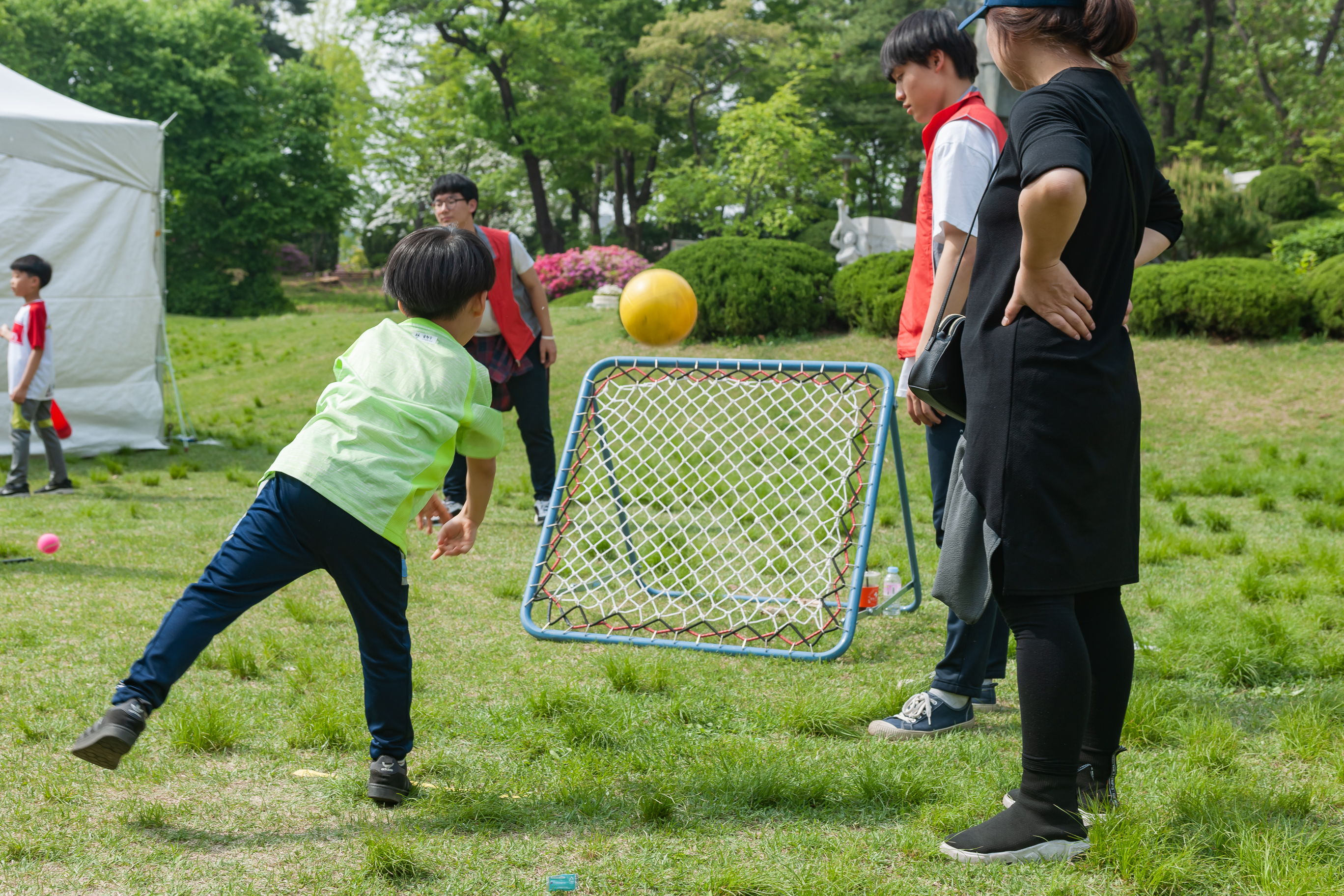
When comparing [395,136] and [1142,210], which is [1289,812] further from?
[395,136]

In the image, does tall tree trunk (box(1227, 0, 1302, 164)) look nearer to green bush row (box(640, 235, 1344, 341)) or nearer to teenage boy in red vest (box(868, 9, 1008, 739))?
green bush row (box(640, 235, 1344, 341))

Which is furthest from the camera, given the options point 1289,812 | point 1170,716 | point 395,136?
point 395,136

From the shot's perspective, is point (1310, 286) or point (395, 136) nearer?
point (1310, 286)

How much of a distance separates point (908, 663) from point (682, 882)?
6.20ft

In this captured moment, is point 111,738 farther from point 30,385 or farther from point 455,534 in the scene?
point 30,385

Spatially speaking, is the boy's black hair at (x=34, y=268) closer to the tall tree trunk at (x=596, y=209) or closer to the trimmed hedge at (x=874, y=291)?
the trimmed hedge at (x=874, y=291)

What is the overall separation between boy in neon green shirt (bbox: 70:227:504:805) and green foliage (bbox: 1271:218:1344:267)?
12677 mm

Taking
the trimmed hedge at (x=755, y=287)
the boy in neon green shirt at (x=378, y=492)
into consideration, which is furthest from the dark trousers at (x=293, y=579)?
the trimmed hedge at (x=755, y=287)

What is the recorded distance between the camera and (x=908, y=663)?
387 centimetres

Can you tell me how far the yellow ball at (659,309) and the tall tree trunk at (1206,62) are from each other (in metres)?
26.0

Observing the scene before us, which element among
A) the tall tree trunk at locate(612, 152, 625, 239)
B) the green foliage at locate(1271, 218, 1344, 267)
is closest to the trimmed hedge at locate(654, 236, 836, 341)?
the green foliage at locate(1271, 218, 1344, 267)

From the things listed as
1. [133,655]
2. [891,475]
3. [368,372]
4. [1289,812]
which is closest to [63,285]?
[133,655]

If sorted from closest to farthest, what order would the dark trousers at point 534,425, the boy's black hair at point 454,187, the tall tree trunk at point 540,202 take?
the boy's black hair at point 454,187, the dark trousers at point 534,425, the tall tree trunk at point 540,202

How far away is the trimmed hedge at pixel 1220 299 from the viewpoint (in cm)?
1057
